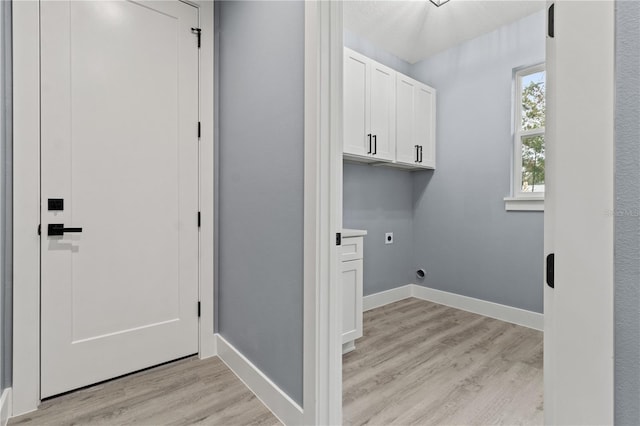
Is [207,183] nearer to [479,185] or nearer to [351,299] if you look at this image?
[351,299]

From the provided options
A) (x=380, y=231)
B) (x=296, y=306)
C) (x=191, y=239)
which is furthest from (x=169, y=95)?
(x=380, y=231)

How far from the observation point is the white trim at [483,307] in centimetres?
277

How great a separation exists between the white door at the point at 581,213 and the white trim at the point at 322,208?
2.85 ft

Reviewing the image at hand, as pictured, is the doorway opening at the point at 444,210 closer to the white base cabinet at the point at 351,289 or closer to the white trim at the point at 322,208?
the white base cabinet at the point at 351,289

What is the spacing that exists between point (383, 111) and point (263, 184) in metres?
1.74

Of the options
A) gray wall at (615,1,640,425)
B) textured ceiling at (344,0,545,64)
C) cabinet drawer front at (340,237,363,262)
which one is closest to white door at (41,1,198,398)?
cabinet drawer front at (340,237,363,262)

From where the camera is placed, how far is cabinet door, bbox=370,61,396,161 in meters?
2.90

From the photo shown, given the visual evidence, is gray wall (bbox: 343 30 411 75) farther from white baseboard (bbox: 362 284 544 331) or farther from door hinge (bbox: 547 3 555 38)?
door hinge (bbox: 547 3 555 38)

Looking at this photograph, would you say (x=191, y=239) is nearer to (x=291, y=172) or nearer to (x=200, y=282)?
(x=200, y=282)

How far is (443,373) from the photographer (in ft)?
6.58

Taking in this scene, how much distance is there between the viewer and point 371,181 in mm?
3271

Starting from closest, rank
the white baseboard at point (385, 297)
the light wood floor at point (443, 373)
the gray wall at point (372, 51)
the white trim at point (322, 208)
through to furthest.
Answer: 1. the white trim at point (322, 208)
2. the light wood floor at point (443, 373)
3. the gray wall at point (372, 51)
4. the white baseboard at point (385, 297)

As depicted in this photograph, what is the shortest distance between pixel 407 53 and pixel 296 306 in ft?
10.2

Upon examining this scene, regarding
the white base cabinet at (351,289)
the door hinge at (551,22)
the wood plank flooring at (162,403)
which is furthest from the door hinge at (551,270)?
the white base cabinet at (351,289)
